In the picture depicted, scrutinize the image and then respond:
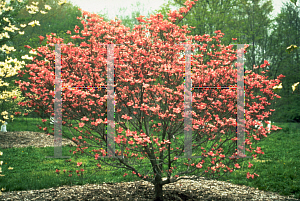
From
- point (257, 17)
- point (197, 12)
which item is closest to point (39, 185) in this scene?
point (197, 12)

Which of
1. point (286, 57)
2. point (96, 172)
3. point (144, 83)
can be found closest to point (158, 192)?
point (144, 83)

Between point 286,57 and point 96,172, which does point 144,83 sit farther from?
point 286,57

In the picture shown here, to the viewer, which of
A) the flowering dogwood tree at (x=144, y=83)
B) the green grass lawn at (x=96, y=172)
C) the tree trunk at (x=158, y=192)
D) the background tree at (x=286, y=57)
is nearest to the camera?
the flowering dogwood tree at (x=144, y=83)

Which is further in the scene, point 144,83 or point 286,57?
point 286,57

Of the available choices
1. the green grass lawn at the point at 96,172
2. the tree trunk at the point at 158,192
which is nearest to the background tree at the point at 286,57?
the green grass lawn at the point at 96,172

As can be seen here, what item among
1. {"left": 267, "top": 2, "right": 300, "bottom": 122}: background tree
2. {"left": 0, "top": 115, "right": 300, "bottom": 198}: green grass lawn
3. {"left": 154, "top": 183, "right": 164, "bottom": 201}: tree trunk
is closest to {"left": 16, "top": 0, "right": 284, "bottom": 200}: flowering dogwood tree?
{"left": 154, "top": 183, "right": 164, "bottom": 201}: tree trunk

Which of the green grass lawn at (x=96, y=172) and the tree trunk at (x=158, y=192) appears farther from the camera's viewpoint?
the green grass lawn at (x=96, y=172)

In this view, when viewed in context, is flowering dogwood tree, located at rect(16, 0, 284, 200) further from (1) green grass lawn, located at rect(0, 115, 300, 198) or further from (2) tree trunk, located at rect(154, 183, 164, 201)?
(1) green grass lawn, located at rect(0, 115, 300, 198)

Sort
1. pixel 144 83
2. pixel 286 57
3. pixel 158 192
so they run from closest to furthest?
1. pixel 144 83
2. pixel 158 192
3. pixel 286 57

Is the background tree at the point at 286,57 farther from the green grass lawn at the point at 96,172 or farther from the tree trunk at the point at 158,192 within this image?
the tree trunk at the point at 158,192

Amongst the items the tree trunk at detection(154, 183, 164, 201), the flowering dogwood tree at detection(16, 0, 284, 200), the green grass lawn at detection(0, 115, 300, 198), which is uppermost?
the flowering dogwood tree at detection(16, 0, 284, 200)

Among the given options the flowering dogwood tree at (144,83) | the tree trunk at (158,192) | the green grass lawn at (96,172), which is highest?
the flowering dogwood tree at (144,83)

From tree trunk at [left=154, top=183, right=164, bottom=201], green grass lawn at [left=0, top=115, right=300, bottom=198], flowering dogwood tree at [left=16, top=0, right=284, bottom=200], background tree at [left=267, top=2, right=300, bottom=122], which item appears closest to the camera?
flowering dogwood tree at [left=16, top=0, right=284, bottom=200]

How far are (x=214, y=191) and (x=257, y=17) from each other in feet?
45.7
